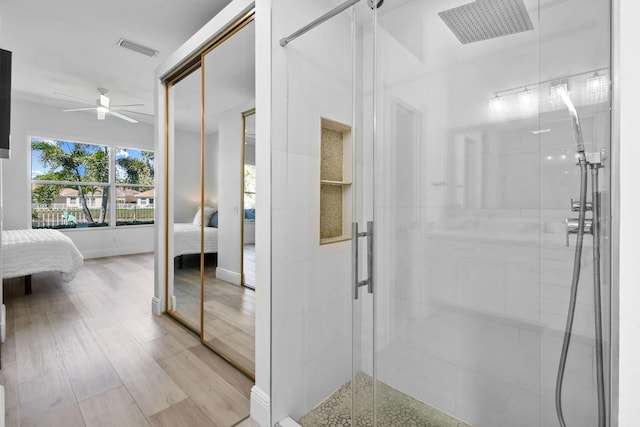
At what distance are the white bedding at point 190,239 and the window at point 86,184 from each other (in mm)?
3294

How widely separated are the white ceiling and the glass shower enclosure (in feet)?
5.73

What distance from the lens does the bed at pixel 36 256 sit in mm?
3104

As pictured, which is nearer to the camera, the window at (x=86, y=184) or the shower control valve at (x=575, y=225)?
the shower control valve at (x=575, y=225)

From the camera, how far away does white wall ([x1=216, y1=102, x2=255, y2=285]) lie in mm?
2100

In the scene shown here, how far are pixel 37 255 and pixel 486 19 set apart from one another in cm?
437

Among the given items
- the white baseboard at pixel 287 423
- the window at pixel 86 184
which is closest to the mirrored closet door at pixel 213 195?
the white baseboard at pixel 287 423

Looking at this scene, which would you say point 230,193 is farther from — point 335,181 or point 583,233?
point 583,233

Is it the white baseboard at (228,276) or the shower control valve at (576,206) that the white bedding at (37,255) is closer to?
the white baseboard at (228,276)

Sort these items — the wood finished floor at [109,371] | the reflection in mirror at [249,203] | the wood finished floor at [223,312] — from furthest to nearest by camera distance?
1. the wood finished floor at [223,312]
2. the reflection in mirror at [249,203]
3. the wood finished floor at [109,371]

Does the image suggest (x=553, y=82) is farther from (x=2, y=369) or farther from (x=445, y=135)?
(x=2, y=369)

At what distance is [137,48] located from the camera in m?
3.27

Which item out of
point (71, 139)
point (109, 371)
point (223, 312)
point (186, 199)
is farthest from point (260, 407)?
point (71, 139)

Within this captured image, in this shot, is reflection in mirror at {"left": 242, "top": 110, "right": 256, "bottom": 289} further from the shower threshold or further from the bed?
the bed
